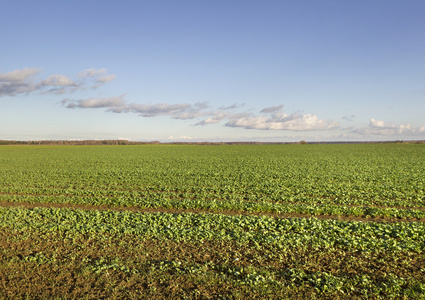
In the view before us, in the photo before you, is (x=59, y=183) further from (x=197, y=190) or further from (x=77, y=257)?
(x=77, y=257)

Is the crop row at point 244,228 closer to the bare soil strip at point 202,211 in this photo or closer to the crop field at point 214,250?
the crop field at point 214,250

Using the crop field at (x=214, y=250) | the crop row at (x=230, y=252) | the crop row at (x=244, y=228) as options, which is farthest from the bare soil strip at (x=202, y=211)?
the crop row at (x=230, y=252)

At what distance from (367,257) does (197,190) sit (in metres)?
15.6

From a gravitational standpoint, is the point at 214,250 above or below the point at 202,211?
above

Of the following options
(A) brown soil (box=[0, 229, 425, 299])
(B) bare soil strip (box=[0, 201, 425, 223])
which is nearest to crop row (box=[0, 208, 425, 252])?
(A) brown soil (box=[0, 229, 425, 299])

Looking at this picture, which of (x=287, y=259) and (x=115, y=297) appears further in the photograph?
(x=287, y=259)

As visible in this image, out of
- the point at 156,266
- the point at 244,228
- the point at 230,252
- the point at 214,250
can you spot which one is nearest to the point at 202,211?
the point at 244,228

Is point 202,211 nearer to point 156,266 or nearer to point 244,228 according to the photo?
point 244,228

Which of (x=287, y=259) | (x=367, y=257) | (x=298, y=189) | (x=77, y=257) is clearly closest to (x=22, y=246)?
(x=77, y=257)

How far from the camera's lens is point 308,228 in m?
13.9

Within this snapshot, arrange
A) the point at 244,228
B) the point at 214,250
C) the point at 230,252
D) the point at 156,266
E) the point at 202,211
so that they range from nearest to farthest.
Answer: the point at 156,266
the point at 230,252
the point at 214,250
the point at 244,228
the point at 202,211

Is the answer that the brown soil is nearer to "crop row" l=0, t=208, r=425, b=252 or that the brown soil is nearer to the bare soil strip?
"crop row" l=0, t=208, r=425, b=252

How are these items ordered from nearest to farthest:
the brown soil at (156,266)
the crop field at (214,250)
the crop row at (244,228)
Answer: the brown soil at (156,266) → the crop field at (214,250) → the crop row at (244,228)

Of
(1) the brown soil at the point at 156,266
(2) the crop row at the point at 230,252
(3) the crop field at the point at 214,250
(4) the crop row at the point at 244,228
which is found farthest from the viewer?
(4) the crop row at the point at 244,228
